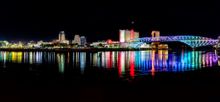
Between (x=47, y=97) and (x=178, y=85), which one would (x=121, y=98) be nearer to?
(x=47, y=97)

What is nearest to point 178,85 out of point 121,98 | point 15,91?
point 121,98

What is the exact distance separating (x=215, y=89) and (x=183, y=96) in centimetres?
223

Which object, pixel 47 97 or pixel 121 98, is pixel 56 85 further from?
pixel 121 98

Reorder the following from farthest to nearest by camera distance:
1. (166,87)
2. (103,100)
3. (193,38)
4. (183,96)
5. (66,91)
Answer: (193,38) → (166,87) → (66,91) → (183,96) → (103,100)

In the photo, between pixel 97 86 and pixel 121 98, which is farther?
pixel 97 86

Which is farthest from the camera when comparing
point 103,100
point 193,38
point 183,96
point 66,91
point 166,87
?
point 193,38

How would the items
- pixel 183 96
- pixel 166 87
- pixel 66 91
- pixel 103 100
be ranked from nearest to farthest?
1. pixel 103 100
2. pixel 183 96
3. pixel 66 91
4. pixel 166 87

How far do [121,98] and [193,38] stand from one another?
74456mm

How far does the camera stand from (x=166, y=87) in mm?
14625

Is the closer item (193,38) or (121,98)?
(121,98)

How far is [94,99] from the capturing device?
1155cm

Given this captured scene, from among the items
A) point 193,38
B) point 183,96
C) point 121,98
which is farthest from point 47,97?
point 193,38

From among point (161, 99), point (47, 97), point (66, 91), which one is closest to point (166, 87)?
point (161, 99)

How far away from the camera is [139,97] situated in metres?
12.3
